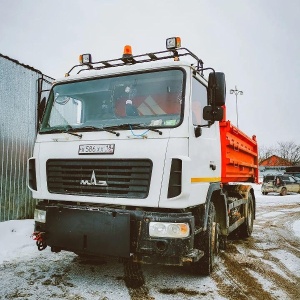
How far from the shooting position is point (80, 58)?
521cm

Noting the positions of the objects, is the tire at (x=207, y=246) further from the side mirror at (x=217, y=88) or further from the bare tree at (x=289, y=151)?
the bare tree at (x=289, y=151)

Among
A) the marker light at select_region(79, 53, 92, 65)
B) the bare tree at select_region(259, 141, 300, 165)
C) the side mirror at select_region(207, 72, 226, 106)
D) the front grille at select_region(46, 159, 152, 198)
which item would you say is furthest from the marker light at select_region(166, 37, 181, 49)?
the bare tree at select_region(259, 141, 300, 165)

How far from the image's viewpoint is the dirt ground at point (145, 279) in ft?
13.0

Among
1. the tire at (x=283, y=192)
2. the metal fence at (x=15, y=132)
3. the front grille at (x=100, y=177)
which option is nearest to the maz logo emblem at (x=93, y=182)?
the front grille at (x=100, y=177)

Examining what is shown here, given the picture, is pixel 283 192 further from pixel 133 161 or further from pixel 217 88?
pixel 133 161

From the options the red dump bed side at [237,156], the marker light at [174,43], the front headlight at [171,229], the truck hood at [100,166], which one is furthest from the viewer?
the red dump bed side at [237,156]

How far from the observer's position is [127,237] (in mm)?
3705

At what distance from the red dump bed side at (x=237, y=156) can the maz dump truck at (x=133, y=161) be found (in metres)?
0.40

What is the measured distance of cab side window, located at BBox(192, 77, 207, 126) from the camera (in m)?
4.27

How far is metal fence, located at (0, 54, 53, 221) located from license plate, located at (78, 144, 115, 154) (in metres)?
4.06

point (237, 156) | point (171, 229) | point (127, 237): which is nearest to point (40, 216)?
point (127, 237)

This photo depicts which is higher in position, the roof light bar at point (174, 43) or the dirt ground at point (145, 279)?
the roof light bar at point (174, 43)

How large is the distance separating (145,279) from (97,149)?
196 centimetres

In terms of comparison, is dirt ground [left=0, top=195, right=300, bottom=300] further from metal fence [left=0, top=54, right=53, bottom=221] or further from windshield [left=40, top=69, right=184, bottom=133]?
metal fence [left=0, top=54, right=53, bottom=221]
